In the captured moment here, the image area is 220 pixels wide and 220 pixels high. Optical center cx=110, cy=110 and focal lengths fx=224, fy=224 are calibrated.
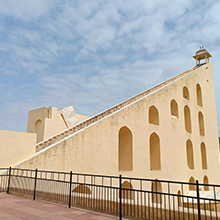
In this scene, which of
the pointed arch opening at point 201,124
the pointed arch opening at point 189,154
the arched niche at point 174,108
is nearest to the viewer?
the arched niche at point 174,108

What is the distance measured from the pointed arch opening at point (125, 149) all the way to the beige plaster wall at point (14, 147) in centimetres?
478

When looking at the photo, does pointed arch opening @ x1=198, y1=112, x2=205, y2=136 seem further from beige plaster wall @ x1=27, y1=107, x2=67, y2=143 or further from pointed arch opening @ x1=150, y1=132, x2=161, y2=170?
beige plaster wall @ x1=27, y1=107, x2=67, y2=143

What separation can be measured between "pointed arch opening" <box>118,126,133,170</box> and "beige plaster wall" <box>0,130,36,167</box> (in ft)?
15.7

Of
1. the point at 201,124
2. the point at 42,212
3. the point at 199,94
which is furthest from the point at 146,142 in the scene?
the point at 199,94

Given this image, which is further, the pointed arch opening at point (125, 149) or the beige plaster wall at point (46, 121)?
the beige plaster wall at point (46, 121)

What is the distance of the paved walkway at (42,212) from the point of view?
4642 mm

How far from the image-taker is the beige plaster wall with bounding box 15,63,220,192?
8953 mm

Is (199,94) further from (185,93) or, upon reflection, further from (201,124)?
(201,124)

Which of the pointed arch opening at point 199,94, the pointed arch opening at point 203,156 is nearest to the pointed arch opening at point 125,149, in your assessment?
the pointed arch opening at point 203,156

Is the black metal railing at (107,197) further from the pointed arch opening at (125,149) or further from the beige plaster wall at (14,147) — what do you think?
the pointed arch opening at (125,149)

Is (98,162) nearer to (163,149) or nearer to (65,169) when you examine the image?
(65,169)

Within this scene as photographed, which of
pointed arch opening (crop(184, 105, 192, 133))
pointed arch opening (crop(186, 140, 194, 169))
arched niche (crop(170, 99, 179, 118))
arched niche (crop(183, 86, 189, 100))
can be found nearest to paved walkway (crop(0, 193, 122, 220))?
arched niche (crop(170, 99, 179, 118))

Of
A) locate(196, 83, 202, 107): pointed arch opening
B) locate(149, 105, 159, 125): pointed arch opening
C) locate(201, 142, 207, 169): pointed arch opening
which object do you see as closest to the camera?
locate(149, 105, 159, 125): pointed arch opening

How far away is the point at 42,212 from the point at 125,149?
7.74m
